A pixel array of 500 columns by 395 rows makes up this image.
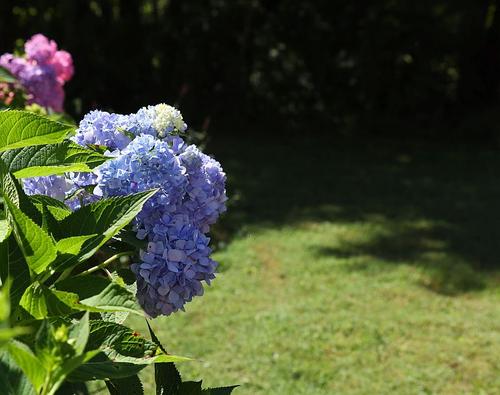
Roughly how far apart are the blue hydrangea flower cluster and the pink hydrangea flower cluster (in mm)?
2019

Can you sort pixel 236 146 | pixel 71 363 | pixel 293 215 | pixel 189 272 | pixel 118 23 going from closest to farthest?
pixel 71 363
pixel 189 272
pixel 293 215
pixel 236 146
pixel 118 23

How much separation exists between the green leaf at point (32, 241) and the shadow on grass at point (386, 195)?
445 centimetres

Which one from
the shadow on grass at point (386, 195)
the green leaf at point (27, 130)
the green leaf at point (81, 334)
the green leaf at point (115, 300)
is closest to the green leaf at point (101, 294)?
the green leaf at point (115, 300)

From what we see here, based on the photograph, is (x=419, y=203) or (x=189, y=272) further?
(x=419, y=203)

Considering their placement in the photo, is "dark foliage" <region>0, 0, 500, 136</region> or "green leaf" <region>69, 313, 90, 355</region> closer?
"green leaf" <region>69, 313, 90, 355</region>

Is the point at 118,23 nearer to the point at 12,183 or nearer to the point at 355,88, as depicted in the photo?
the point at 355,88

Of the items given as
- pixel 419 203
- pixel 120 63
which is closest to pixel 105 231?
pixel 419 203

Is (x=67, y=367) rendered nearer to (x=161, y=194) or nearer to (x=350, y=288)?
(x=161, y=194)

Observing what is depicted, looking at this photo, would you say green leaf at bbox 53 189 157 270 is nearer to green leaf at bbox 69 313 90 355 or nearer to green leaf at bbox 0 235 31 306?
green leaf at bbox 0 235 31 306

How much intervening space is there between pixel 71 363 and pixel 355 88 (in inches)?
389

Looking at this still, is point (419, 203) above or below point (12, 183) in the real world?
below

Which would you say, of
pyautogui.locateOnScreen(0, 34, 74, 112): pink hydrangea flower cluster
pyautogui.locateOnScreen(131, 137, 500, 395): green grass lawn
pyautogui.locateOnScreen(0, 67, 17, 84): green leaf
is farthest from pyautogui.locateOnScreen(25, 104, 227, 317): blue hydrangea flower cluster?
pyautogui.locateOnScreen(131, 137, 500, 395): green grass lawn

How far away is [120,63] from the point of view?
1012cm

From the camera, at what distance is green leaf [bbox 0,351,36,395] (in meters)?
0.79
